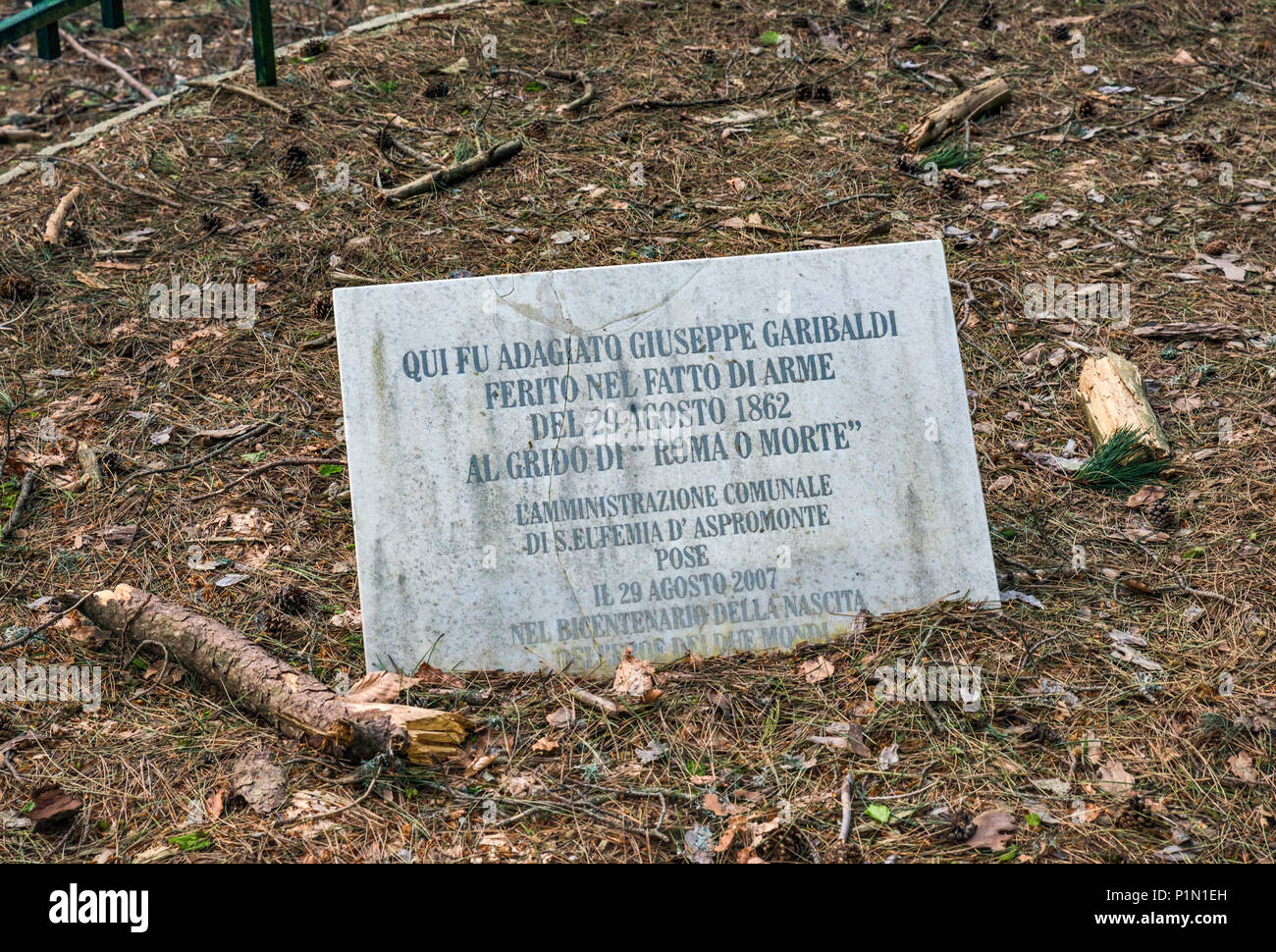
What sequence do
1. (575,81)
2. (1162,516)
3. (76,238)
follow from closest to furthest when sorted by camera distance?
(1162,516) → (76,238) → (575,81)

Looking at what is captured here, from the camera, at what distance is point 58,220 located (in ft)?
18.6

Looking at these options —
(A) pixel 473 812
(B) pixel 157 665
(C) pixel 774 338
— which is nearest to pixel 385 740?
(A) pixel 473 812

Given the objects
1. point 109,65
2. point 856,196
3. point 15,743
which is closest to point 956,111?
point 856,196

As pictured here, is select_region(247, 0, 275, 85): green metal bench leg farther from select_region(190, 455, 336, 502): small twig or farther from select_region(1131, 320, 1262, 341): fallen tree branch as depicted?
select_region(1131, 320, 1262, 341): fallen tree branch

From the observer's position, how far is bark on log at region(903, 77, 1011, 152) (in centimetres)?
621

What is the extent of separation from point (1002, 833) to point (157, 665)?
2.69m

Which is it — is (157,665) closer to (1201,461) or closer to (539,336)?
(539,336)

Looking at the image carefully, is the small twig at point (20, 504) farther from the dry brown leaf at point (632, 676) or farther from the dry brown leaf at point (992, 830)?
the dry brown leaf at point (992, 830)

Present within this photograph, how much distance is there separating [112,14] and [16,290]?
199 centimetres

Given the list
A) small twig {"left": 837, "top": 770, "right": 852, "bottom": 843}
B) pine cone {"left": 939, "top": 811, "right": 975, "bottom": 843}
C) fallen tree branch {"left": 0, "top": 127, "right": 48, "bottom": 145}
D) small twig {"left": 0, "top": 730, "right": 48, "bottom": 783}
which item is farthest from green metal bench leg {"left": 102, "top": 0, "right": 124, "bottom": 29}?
pine cone {"left": 939, "top": 811, "right": 975, "bottom": 843}

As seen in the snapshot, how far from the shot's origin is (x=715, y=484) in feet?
12.2

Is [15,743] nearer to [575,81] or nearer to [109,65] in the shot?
[575,81]

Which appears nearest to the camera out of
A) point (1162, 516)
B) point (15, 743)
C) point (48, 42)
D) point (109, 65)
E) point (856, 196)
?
point (15, 743)

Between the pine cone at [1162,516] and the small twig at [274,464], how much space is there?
129 inches
